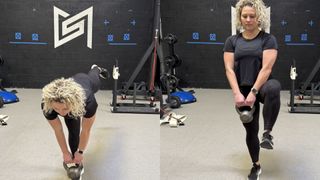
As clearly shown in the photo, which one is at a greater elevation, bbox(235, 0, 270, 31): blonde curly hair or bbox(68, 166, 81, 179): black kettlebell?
bbox(235, 0, 270, 31): blonde curly hair

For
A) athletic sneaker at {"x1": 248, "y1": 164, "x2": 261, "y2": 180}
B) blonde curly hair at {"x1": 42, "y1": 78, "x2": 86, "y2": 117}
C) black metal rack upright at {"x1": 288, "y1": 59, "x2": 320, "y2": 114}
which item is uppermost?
blonde curly hair at {"x1": 42, "y1": 78, "x2": 86, "y2": 117}

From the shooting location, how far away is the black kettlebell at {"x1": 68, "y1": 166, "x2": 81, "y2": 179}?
301 cm

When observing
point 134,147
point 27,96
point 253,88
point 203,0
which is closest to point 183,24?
point 203,0

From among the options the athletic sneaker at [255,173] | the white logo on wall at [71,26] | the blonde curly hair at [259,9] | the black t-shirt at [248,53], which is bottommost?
the athletic sneaker at [255,173]

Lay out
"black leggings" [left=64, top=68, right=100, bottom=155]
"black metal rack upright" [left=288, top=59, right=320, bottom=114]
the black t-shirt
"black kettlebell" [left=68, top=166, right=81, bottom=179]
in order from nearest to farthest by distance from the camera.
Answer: the black t-shirt
"black leggings" [left=64, top=68, right=100, bottom=155]
"black kettlebell" [left=68, top=166, right=81, bottom=179]
"black metal rack upright" [left=288, top=59, right=320, bottom=114]

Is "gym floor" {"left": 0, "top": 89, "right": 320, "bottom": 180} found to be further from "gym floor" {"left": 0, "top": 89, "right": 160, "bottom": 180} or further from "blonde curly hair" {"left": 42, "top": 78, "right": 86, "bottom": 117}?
"blonde curly hair" {"left": 42, "top": 78, "right": 86, "bottom": 117}

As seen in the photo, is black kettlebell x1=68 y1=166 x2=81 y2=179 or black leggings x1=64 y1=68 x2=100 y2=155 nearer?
black leggings x1=64 y1=68 x2=100 y2=155

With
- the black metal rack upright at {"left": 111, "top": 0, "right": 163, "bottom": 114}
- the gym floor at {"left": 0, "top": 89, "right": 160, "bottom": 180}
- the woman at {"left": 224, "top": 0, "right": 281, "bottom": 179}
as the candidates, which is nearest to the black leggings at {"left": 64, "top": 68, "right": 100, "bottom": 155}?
the gym floor at {"left": 0, "top": 89, "right": 160, "bottom": 180}

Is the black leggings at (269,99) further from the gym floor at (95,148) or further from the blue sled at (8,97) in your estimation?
the blue sled at (8,97)

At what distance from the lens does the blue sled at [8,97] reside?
5.60m

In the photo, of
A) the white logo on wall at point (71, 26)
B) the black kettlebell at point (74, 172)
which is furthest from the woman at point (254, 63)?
the white logo on wall at point (71, 26)

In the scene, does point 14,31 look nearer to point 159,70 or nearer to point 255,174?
point 159,70

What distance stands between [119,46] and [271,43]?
4261 millimetres

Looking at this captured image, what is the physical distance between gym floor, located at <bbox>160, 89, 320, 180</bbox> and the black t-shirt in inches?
35.4
